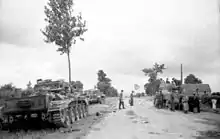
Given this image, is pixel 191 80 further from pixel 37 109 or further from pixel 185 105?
pixel 37 109

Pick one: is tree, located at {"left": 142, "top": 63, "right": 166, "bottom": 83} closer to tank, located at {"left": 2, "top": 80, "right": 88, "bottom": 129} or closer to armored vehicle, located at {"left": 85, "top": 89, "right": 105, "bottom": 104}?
armored vehicle, located at {"left": 85, "top": 89, "right": 105, "bottom": 104}

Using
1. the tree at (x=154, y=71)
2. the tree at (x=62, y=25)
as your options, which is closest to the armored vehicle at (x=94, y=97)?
the tree at (x=62, y=25)

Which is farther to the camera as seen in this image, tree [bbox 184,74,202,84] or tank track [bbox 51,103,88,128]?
tree [bbox 184,74,202,84]

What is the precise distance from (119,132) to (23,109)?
4.86m

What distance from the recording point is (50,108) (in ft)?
39.4

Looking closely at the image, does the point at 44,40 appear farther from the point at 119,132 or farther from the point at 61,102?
the point at 119,132

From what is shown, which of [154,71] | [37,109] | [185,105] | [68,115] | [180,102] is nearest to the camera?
[37,109]

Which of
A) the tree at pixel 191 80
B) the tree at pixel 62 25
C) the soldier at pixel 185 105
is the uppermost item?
the tree at pixel 62 25

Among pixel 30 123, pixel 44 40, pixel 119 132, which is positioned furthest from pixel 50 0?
pixel 119 132

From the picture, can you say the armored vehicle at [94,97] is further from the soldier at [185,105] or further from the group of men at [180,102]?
the soldier at [185,105]

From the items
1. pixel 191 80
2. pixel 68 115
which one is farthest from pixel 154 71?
pixel 68 115

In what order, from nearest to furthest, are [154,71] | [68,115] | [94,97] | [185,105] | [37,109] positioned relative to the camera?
1. [37,109]
2. [68,115]
3. [185,105]
4. [94,97]
5. [154,71]

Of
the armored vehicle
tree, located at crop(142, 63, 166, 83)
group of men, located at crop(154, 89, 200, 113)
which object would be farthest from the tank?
tree, located at crop(142, 63, 166, 83)

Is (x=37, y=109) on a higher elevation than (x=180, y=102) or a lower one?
higher
